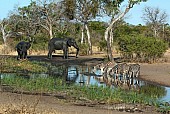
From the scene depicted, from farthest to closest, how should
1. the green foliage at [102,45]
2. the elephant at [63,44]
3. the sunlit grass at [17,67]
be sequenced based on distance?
the green foliage at [102,45], the elephant at [63,44], the sunlit grass at [17,67]

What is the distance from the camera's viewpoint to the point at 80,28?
64.9 m

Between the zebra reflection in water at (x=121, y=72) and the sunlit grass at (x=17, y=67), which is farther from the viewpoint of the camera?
the sunlit grass at (x=17, y=67)

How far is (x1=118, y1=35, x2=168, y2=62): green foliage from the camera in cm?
3666

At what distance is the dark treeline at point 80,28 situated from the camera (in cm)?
3753

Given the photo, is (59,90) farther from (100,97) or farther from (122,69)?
(122,69)

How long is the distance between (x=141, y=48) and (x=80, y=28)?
95.4 ft

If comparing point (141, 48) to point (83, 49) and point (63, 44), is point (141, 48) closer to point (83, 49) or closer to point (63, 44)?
point (63, 44)

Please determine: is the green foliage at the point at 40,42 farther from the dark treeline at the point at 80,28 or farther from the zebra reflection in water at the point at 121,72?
the zebra reflection in water at the point at 121,72

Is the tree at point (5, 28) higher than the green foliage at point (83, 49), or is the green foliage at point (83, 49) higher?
the tree at point (5, 28)

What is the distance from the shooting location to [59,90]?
654 inches

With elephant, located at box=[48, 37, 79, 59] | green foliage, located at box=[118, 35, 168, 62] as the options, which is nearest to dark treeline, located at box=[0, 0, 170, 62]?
green foliage, located at box=[118, 35, 168, 62]

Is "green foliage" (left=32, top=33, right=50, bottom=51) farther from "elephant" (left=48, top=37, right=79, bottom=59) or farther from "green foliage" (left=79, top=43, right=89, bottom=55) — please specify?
"elephant" (left=48, top=37, right=79, bottom=59)

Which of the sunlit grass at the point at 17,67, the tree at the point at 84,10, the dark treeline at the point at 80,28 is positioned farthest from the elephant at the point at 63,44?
the sunlit grass at the point at 17,67

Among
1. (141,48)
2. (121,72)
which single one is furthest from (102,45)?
(121,72)
